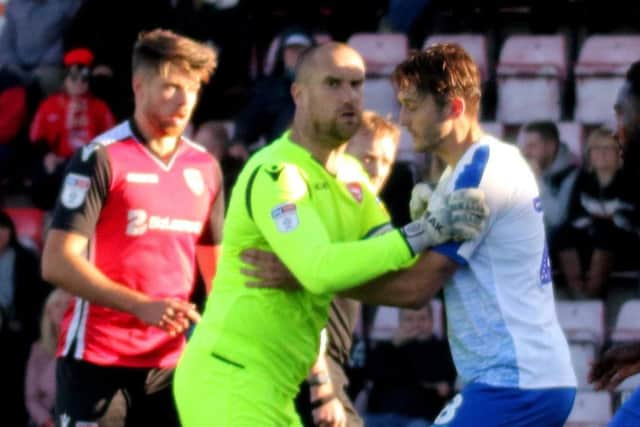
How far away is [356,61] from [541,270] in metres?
1.18

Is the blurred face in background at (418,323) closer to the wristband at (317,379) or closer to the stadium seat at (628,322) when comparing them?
the stadium seat at (628,322)

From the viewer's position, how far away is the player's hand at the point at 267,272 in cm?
545

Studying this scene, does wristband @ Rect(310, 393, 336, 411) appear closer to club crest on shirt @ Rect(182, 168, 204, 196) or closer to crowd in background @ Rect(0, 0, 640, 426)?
club crest on shirt @ Rect(182, 168, 204, 196)

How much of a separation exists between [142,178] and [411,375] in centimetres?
303

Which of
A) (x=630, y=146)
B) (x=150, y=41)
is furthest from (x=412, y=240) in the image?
(x=150, y=41)

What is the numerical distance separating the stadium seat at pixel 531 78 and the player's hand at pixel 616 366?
5193 millimetres

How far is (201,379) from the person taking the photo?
547 cm

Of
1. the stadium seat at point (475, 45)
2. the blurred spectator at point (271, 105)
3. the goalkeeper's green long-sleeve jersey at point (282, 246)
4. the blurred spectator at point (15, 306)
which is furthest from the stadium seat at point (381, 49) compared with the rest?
the goalkeeper's green long-sleeve jersey at point (282, 246)

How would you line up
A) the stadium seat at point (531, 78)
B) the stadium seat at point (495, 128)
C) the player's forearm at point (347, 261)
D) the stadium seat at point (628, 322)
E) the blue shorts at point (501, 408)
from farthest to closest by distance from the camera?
the stadium seat at point (531, 78) < the stadium seat at point (495, 128) < the stadium seat at point (628, 322) < the player's forearm at point (347, 261) < the blue shorts at point (501, 408)

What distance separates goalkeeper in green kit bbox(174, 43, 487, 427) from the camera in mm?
5137

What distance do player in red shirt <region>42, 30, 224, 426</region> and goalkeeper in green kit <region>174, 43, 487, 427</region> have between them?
0.76 metres

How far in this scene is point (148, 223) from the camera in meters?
6.45

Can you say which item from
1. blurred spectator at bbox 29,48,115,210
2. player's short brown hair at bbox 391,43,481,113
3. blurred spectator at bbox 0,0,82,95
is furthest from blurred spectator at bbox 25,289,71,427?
player's short brown hair at bbox 391,43,481,113

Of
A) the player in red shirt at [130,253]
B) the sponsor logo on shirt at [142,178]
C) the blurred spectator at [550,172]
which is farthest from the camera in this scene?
the blurred spectator at [550,172]
